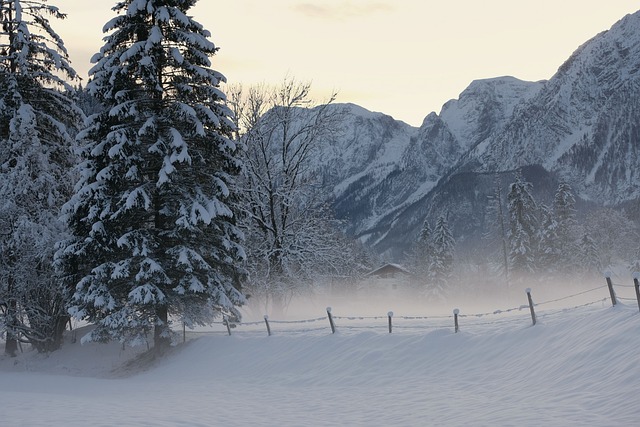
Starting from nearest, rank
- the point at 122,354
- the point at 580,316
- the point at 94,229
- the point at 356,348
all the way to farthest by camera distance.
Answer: the point at 580,316
the point at 356,348
the point at 94,229
the point at 122,354

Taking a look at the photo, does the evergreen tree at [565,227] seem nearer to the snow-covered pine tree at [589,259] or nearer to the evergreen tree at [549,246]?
the evergreen tree at [549,246]

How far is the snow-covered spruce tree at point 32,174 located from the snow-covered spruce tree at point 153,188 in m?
3.46

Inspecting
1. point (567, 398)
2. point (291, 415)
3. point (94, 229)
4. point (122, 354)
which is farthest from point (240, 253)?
point (567, 398)

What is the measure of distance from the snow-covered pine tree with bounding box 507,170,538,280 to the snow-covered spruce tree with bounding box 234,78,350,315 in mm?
26300

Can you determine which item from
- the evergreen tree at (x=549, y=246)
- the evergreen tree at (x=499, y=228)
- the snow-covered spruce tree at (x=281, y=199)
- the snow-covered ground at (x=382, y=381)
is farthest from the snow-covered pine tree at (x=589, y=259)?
the snow-covered ground at (x=382, y=381)

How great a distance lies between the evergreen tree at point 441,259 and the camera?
206 feet

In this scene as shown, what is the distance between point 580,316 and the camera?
14.4 metres

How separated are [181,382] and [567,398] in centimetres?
1176

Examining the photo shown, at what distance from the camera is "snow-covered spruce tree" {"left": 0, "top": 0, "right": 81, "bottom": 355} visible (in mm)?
23859

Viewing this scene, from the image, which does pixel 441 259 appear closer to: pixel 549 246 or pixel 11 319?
pixel 549 246

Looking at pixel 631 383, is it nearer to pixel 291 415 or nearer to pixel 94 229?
pixel 291 415

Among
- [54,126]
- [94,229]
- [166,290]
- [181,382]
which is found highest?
[54,126]

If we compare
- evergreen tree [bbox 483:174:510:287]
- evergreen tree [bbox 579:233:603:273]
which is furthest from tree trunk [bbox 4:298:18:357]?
evergreen tree [bbox 579:233:603:273]

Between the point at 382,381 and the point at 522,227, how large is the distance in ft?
136
